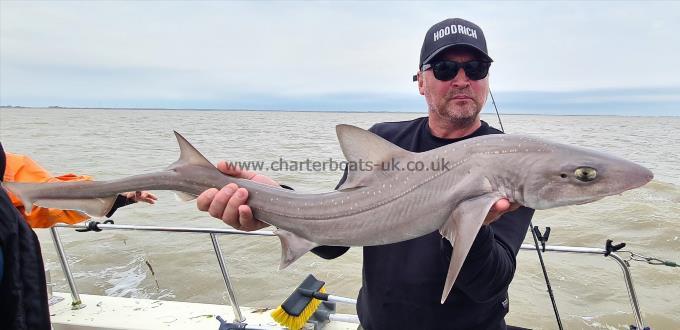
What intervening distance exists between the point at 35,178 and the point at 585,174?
3.29 meters

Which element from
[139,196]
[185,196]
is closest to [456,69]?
[185,196]

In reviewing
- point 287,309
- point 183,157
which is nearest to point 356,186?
point 183,157

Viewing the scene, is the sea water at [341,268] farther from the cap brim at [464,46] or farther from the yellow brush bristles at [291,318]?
the yellow brush bristles at [291,318]

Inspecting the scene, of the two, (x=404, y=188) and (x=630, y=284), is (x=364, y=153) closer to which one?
(x=404, y=188)

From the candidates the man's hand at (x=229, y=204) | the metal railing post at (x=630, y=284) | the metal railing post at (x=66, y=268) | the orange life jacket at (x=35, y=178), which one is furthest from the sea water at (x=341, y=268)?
Result: the orange life jacket at (x=35, y=178)

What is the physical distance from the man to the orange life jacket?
1.19 m

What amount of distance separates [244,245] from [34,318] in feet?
23.5

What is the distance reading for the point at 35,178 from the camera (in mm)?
3014

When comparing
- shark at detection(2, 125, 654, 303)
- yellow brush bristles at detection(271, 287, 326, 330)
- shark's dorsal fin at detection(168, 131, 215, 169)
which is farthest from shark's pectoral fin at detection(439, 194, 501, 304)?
yellow brush bristles at detection(271, 287, 326, 330)

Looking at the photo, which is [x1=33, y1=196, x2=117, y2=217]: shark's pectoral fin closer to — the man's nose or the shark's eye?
the man's nose

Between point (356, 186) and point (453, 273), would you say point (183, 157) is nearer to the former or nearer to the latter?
point (356, 186)

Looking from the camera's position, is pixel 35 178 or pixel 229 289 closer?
pixel 35 178

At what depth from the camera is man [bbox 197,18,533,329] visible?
234 cm

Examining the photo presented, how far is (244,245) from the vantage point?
9.49 metres
